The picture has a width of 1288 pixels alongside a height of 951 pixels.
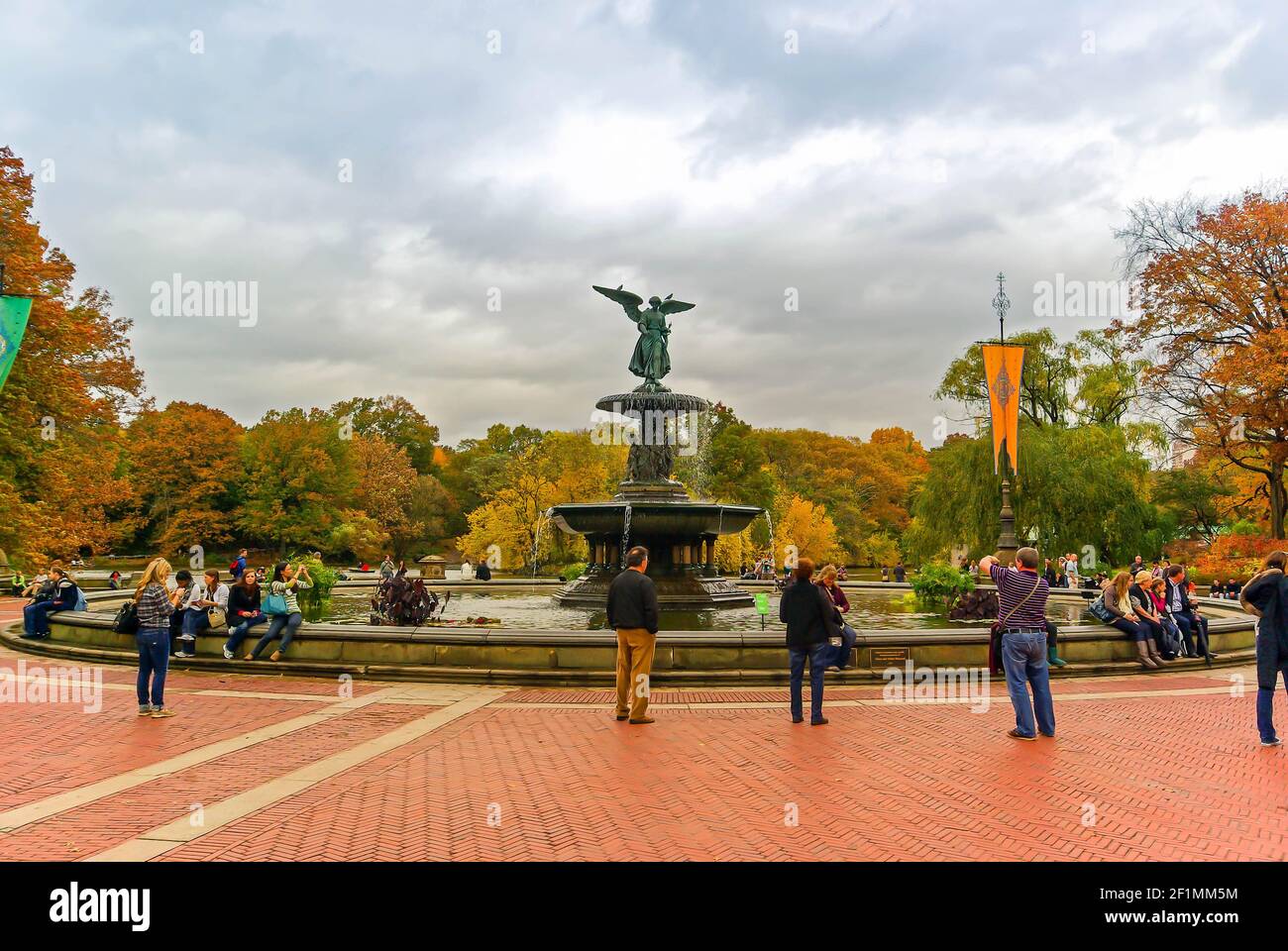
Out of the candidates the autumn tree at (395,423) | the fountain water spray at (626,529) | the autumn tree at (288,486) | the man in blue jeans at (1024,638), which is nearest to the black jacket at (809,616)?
the man in blue jeans at (1024,638)

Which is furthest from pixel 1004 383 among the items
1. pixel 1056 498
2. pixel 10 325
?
pixel 10 325

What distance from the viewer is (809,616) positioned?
8.87 m

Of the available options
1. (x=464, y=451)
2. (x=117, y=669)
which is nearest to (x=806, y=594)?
(x=117, y=669)

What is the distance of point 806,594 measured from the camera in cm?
888

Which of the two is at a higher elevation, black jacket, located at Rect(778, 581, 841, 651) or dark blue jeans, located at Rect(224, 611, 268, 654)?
black jacket, located at Rect(778, 581, 841, 651)

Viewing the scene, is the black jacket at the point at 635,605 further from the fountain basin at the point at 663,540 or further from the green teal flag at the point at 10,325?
the green teal flag at the point at 10,325

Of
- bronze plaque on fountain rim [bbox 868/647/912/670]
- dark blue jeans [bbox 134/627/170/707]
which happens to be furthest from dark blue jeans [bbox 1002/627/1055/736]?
dark blue jeans [bbox 134/627/170/707]

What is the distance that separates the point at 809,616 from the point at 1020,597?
2.01 m

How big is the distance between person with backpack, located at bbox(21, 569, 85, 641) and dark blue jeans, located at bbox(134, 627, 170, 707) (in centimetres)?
784

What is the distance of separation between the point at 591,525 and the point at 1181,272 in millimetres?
23068

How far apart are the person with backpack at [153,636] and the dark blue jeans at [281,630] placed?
9.27 ft

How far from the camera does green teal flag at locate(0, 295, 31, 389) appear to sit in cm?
1462

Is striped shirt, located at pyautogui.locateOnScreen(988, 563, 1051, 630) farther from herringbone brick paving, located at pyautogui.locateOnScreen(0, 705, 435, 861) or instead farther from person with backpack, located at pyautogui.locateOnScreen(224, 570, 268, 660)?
person with backpack, located at pyautogui.locateOnScreen(224, 570, 268, 660)
